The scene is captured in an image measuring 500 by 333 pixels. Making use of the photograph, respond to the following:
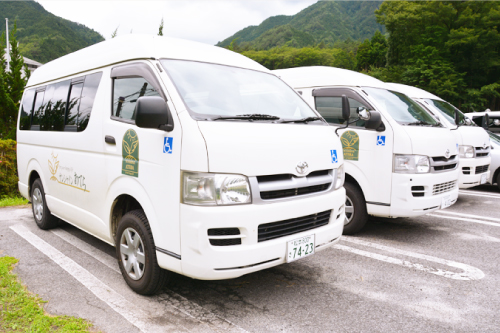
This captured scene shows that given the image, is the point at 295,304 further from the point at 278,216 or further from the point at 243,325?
the point at 278,216

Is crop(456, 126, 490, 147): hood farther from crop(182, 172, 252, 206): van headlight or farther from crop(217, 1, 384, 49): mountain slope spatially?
crop(217, 1, 384, 49): mountain slope

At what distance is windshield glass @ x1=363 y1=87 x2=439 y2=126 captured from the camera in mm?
5336

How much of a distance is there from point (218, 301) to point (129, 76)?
7.35ft

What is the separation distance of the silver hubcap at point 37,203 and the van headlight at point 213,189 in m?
3.70

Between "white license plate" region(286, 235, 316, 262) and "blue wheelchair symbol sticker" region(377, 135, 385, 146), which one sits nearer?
"white license plate" region(286, 235, 316, 262)

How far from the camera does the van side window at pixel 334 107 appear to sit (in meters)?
5.53

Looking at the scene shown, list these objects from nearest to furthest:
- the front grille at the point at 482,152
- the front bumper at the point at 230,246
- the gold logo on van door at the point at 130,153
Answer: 1. the front bumper at the point at 230,246
2. the gold logo on van door at the point at 130,153
3. the front grille at the point at 482,152

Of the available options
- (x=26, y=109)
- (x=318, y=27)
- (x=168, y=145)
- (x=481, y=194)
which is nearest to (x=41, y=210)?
(x=26, y=109)

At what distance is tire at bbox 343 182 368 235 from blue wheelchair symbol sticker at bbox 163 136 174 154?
316cm

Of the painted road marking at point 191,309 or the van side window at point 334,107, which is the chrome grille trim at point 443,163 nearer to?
the van side window at point 334,107

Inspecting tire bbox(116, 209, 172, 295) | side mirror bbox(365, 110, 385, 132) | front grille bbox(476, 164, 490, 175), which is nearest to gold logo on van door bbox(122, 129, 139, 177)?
tire bbox(116, 209, 172, 295)

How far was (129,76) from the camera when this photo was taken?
11.9ft

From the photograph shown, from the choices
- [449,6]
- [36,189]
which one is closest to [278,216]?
[36,189]

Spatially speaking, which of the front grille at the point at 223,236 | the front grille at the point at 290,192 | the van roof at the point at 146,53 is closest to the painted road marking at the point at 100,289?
the front grille at the point at 223,236
